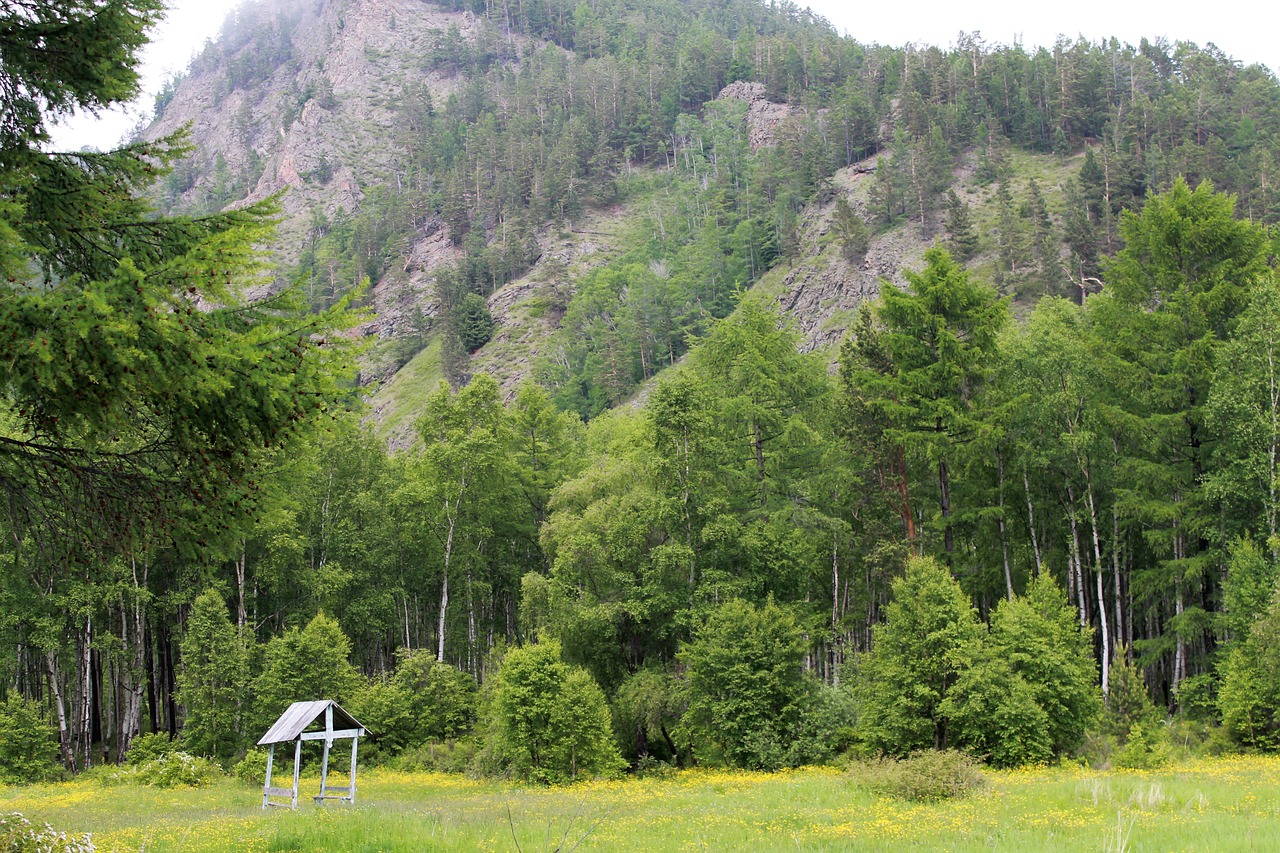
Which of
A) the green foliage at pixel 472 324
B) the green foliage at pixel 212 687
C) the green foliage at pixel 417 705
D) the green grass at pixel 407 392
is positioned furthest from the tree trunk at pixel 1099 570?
the green foliage at pixel 472 324

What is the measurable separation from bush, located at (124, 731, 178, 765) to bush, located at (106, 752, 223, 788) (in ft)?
6.90

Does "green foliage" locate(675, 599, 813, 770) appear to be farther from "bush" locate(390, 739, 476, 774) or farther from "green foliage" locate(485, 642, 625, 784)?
"bush" locate(390, 739, 476, 774)

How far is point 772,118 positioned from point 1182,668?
10929cm

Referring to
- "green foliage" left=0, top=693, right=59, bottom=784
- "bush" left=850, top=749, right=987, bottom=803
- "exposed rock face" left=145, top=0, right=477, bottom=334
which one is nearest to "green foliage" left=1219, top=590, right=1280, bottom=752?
"bush" left=850, top=749, right=987, bottom=803

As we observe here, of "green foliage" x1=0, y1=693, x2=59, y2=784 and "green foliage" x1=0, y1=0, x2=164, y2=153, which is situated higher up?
"green foliage" x1=0, y1=0, x2=164, y2=153

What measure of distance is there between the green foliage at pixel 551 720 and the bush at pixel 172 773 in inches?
388

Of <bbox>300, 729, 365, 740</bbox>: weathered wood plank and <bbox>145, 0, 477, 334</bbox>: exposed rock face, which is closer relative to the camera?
<bbox>300, 729, 365, 740</bbox>: weathered wood plank

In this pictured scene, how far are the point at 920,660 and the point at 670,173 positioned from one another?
11414cm

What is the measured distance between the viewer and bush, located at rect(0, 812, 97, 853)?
7.80 m

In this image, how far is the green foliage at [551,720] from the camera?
1030 inches

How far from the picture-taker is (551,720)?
26.1m

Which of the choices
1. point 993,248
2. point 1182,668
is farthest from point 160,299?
point 993,248

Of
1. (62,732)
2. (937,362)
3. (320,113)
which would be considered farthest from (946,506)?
(320,113)

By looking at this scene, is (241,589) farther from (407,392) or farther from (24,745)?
(407,392)
